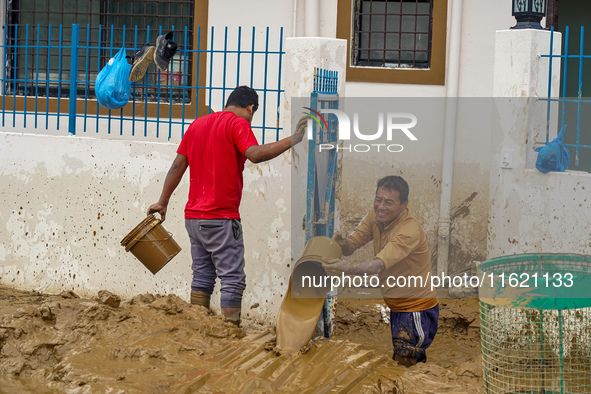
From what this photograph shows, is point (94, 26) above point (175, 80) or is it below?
above

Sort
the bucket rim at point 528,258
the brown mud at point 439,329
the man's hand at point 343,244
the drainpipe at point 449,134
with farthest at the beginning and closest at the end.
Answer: the drainpipe at point 449,134, the brown mud at point 439,329, the man's hand at point 343,244, the bucket rim at point 528,258

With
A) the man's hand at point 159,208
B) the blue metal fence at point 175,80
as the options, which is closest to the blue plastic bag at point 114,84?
the blue metal fence at point 175,80

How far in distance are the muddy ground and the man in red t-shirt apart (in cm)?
30

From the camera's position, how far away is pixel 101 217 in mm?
6812

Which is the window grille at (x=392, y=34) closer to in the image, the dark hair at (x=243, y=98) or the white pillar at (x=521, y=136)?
the white pillar at (x=521, y=136)

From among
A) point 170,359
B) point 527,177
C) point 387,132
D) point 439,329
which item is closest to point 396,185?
point 527,177

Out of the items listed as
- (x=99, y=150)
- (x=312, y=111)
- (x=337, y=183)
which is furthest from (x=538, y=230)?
(x=99, y=150)

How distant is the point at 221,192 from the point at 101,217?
1693 mm

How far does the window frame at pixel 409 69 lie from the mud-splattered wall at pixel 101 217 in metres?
2.52

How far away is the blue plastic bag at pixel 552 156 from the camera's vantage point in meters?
Result: 6.04

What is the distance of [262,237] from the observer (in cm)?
638

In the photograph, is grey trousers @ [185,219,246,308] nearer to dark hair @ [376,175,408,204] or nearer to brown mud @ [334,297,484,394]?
brown mud @ [334,297,484,394]

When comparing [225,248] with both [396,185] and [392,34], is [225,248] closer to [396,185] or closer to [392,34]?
[396,185]

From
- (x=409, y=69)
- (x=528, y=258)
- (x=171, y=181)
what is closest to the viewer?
(x=528, y=258)
